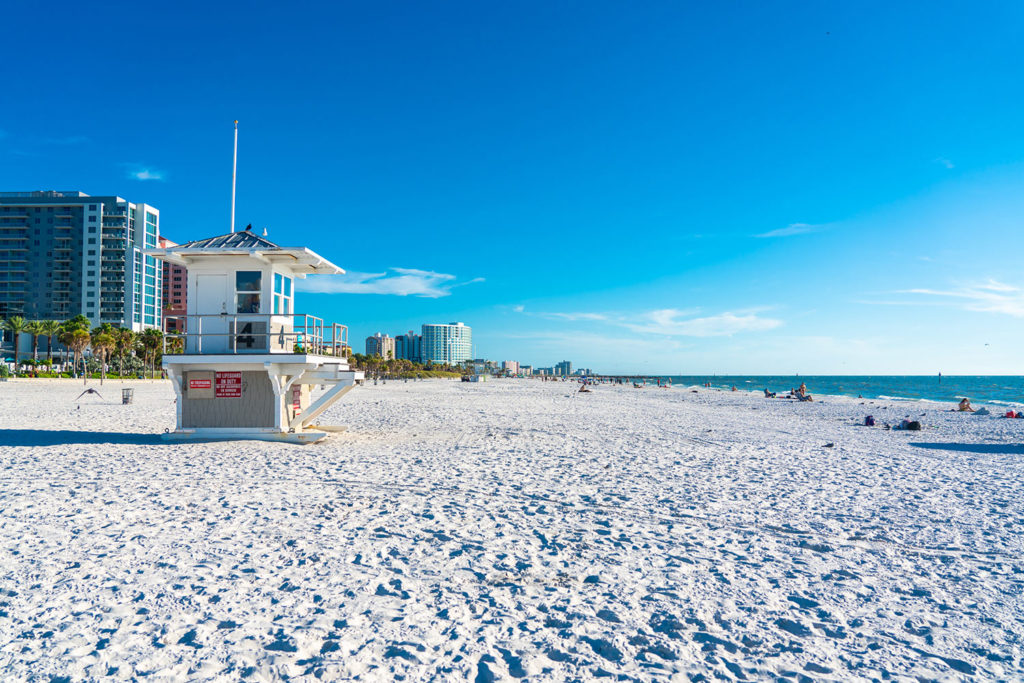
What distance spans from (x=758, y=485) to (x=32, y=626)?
29.4 ft

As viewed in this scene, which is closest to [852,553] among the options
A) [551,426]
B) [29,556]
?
[29,556]

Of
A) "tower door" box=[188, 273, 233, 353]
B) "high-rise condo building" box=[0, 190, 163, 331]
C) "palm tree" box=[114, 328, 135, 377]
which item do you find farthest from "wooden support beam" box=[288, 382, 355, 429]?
"high-rise condo building" box=[0, 190, 163, 331]

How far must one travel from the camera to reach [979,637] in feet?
13.7

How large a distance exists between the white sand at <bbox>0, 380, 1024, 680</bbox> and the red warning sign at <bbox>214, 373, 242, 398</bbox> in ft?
7.07

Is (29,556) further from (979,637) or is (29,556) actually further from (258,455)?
(979,637)

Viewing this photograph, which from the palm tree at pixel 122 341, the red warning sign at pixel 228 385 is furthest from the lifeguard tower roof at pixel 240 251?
the palm tree at pixel 122 341

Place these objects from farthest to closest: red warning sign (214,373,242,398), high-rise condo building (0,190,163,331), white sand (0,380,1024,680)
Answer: high-rise condo building (0,190,163,331)
red warning sign (214,373,242,398)
white sand (0,380,1024,680)

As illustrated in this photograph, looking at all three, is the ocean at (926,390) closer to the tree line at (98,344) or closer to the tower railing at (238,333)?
the tower railing at (238,333)

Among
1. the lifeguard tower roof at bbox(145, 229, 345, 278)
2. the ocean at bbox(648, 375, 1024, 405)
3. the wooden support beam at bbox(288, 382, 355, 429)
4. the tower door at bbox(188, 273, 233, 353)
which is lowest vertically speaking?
the ocean at bbox(648, 375, 1024, 405)

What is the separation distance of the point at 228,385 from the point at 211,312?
65.6 inches

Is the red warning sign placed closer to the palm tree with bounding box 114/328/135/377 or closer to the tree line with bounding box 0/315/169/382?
the tree line with bounding box 0/315/169/382

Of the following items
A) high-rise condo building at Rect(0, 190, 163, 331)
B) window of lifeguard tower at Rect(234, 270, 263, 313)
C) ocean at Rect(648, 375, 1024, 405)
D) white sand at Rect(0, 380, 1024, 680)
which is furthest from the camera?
high-rise condo building at Rect(0, 190, 163, 331)

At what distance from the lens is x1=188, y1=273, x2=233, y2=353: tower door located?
12.6 metres

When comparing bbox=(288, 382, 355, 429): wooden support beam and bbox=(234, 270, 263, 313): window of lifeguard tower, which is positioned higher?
bbox=(234, 270, 263, 313): window of lifeguard tower
